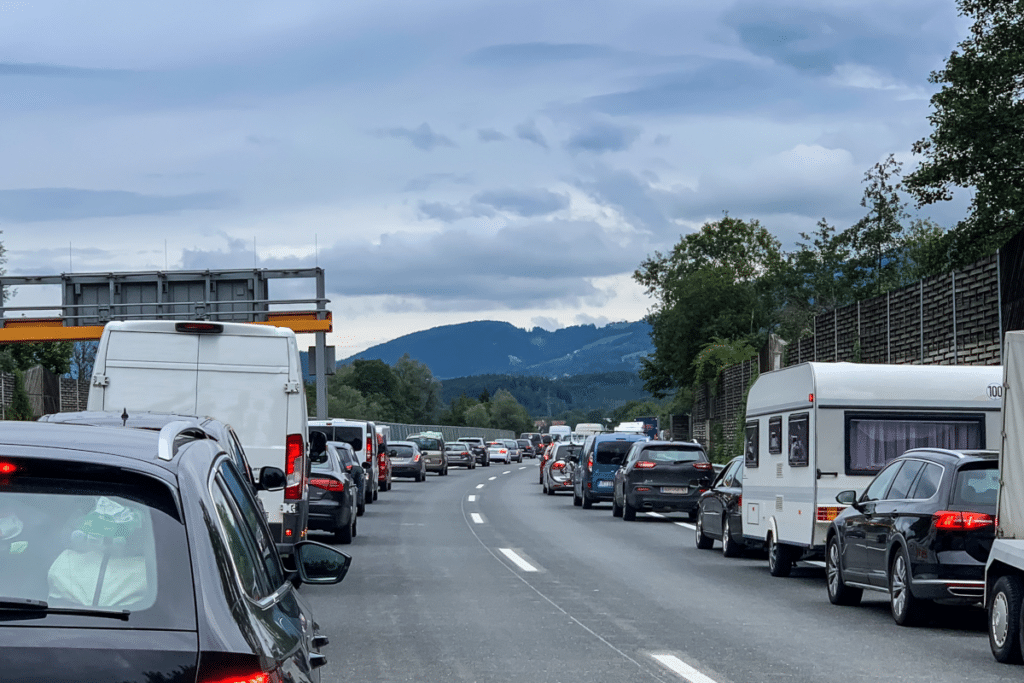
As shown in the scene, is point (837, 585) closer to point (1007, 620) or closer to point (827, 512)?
point (827, 512)

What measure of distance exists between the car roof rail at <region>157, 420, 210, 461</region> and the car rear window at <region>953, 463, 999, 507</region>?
8927mm

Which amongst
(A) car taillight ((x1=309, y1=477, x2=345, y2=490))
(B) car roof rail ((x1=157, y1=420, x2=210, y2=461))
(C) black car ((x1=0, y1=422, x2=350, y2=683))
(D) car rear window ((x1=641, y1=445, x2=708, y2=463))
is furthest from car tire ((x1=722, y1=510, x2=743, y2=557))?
(C) black car ((x1=0, y1=422, x2=350, y2=683))

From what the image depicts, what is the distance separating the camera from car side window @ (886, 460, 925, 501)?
12866 millimetres

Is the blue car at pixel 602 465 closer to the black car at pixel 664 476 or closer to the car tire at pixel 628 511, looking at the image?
the car tire at pixel 628 511

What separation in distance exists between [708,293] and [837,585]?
217 ft

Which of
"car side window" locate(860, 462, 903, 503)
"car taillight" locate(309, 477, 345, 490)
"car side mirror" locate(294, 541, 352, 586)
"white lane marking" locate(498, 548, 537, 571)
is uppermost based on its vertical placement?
"car side mirror" locate(294, 541, 352, 586)

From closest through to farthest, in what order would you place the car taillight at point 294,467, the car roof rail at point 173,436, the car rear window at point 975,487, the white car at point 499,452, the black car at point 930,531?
the car roof rail at point 173,436 → the black car at point 930,531 → the car rear window at point 975,487 → the car taillight at point 294,467 → the white car at point 499,452

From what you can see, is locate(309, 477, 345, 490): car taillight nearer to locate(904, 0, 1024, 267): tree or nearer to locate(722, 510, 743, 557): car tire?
locate(722, 510, 743, 557): car tire

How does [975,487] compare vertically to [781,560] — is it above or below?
above

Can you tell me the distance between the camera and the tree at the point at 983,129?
1534 inches

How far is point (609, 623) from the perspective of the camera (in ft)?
40.1

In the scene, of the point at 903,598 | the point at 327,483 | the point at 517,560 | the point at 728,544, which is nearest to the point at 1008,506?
the point at 903,598

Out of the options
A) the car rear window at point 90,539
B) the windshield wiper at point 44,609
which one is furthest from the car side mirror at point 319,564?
the windshield wiper at point 44,609

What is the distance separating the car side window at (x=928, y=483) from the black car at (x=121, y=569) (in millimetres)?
9366
